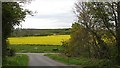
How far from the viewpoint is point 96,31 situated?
23.0 metres

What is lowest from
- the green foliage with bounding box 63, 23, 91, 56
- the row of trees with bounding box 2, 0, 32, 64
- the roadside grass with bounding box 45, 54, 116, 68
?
the roadside grass with bounding box 45, 54, 116, 68

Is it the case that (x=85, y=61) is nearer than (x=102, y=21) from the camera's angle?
No

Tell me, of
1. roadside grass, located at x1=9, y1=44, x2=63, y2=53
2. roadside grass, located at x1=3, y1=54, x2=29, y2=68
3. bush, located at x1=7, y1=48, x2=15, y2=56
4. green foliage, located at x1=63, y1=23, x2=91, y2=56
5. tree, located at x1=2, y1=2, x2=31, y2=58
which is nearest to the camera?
tree, located at x1=2, y1=2, x2=31, y2=58

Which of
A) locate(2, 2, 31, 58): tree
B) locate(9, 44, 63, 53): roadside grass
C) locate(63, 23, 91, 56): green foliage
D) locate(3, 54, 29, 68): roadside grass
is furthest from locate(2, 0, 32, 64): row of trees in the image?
locate(9, 44, 63, 53): roadside grass

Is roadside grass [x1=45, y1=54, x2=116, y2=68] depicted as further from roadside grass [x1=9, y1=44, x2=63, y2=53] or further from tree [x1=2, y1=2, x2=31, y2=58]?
tree [x1=2, y1=2, x2=31, y2=58]

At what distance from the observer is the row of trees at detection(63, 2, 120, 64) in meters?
20.5

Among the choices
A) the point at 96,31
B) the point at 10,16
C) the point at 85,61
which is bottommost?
the point at 85,61

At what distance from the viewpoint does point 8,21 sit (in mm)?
17500

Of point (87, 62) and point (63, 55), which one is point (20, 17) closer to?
point (87, 62)

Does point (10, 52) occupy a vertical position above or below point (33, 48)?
above

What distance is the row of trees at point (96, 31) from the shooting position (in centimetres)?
2050

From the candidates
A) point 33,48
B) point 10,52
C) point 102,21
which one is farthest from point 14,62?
point 33,48

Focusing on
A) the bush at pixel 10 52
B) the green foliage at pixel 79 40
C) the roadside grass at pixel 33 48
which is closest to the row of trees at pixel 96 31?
the green foliage at pixel 79 40

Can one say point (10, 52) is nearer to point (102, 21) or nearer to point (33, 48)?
point (33, 48)
